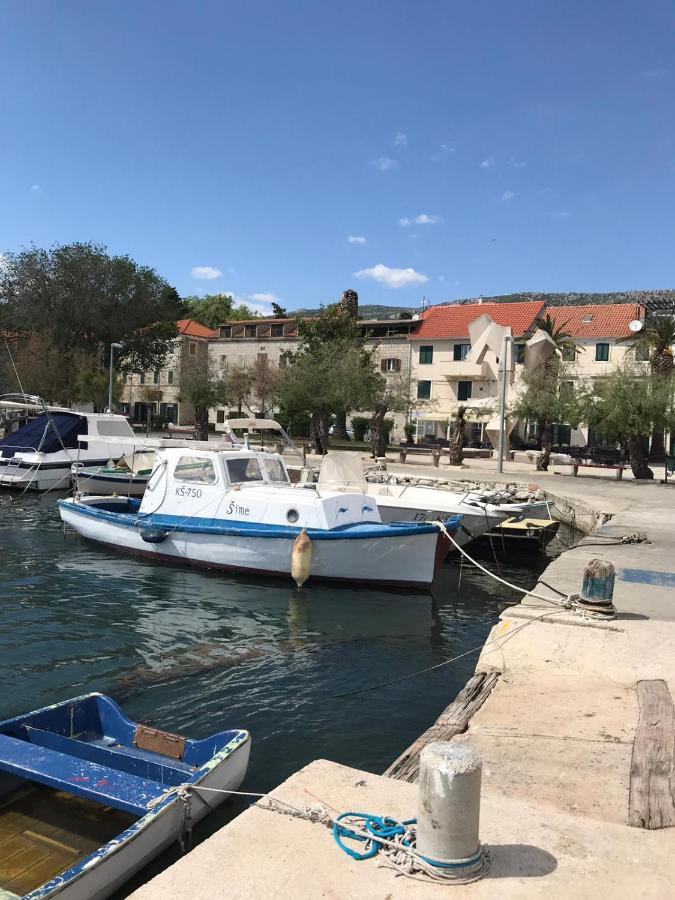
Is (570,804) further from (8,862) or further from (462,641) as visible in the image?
(462,641)

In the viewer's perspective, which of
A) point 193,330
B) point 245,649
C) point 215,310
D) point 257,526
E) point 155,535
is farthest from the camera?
point 215,310

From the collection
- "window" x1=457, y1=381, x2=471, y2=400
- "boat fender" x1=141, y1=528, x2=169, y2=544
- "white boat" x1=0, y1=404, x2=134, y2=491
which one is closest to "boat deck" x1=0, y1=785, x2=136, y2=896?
"boat fender" x1=141, y1=528, x2=169, y2=544

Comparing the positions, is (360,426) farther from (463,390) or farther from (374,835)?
(374,835)

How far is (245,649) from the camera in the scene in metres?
10.5

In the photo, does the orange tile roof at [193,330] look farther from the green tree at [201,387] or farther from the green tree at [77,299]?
the green tree at [201,387]

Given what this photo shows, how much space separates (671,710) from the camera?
6523mm

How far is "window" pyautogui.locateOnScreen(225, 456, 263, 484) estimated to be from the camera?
15242mm

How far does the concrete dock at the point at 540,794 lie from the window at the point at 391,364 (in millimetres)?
47200

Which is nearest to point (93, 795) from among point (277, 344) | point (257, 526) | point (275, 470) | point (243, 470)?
point (257, 526)

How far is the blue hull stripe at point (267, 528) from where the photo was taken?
44.4 ft

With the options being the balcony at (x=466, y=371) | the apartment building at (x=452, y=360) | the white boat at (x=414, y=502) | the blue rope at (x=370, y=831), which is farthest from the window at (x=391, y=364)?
the blue rope at (x=370, y=831)

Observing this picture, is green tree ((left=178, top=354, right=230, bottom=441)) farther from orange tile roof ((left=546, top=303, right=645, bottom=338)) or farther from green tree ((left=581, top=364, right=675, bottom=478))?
green tree ((left=581, top=364, right=675, bottom=478))

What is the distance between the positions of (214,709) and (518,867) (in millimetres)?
4815

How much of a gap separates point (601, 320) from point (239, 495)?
4267 centimetres
